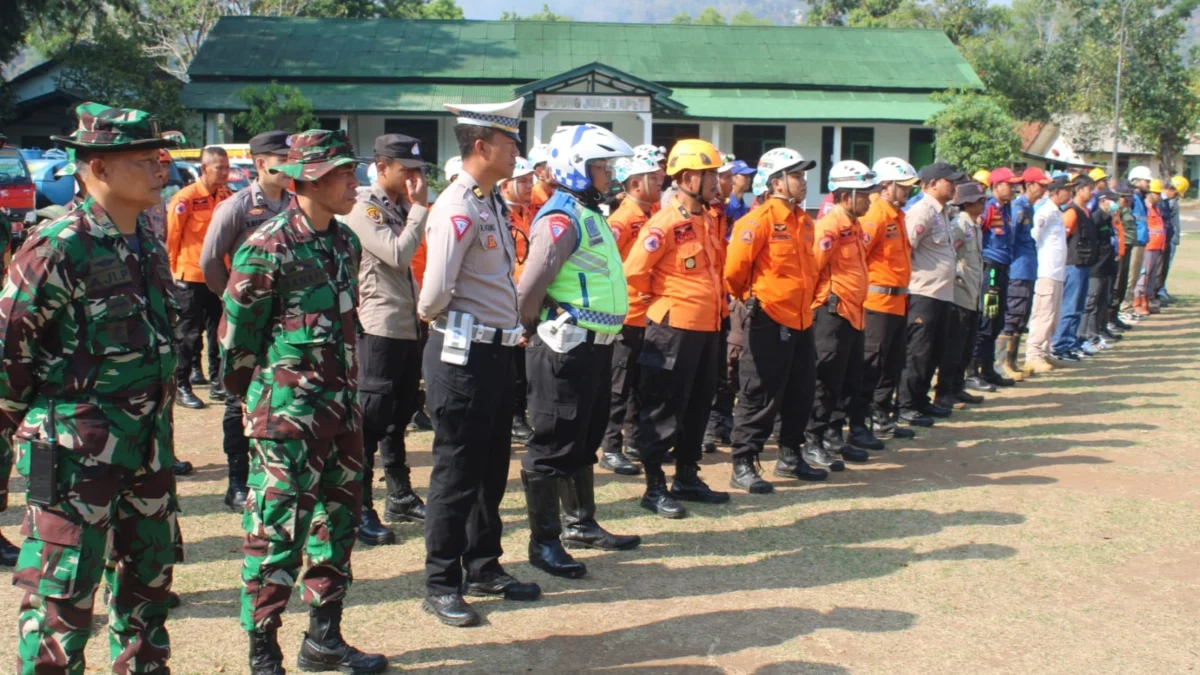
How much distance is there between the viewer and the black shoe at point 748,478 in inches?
291

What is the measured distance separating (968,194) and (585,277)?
590 centimetres

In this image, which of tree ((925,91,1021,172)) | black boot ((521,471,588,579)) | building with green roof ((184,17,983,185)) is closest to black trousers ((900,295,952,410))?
black boot ((521,471,588,579))

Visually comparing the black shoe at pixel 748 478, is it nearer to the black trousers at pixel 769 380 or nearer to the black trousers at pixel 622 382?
the black trousers at pixel 769 380

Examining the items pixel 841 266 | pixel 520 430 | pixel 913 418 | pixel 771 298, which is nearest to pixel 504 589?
pixel 771 298

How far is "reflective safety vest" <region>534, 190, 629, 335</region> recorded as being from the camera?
5.50 m

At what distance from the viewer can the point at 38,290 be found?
3.45m

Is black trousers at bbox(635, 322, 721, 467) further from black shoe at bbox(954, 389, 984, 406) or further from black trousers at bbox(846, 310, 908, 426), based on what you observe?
black shoe at bbox(954, 389, 984, 406)

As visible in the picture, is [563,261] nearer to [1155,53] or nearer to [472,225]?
[472,225]

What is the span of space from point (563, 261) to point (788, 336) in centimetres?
229

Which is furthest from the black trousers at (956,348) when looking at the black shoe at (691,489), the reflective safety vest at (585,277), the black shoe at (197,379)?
the black shoe at (197,379)

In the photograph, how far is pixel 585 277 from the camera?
552 centimetres

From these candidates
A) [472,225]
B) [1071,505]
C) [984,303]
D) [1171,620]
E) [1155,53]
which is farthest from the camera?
[1155,53]

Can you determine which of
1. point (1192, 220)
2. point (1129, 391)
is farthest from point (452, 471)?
point (1192, 220)

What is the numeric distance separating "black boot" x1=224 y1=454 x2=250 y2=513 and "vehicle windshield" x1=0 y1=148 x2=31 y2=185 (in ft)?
47.9
